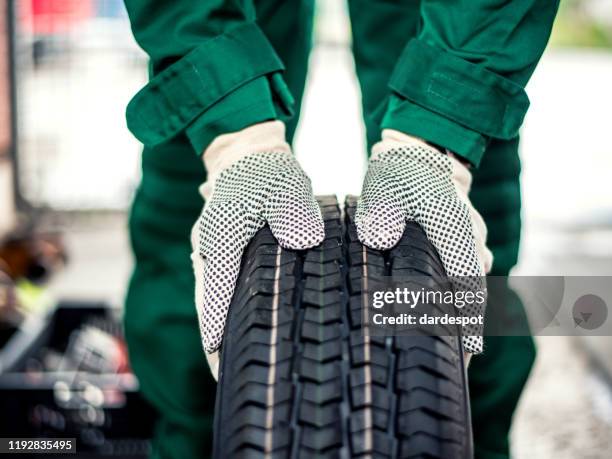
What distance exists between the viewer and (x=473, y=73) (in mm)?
836

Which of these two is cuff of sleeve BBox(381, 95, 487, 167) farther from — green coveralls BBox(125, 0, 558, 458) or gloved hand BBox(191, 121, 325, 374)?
gloved hand BBox(191, 121, 325, 374)

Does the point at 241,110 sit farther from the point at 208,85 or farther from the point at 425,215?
the point at 425,215

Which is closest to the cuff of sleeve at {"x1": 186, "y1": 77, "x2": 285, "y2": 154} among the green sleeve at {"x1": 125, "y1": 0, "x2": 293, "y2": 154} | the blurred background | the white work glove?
the green sleeve at {"x1": 125, "y1": 0, "x2": 293, "y2": 154}

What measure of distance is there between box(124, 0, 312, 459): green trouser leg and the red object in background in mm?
1167

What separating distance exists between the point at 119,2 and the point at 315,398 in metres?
1.73

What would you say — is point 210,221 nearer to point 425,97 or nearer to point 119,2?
point 425,97

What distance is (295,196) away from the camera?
2.48 ft

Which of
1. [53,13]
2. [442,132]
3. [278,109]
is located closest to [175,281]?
[278,109]

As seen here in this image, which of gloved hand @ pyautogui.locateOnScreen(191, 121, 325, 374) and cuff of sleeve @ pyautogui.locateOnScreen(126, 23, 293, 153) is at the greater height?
cuff of sleeve @ pyautogui.locateOnScreen(126, 23, 293, 153)

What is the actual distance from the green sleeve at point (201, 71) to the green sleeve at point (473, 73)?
155 millimetres

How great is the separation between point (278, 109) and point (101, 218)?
1.66 meters

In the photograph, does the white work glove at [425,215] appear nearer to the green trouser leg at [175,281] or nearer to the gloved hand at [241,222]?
the gloved hand at [241,222]

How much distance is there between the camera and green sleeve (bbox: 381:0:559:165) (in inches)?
33.0

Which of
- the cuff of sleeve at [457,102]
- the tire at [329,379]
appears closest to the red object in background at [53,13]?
the cuff of sleeve at [457,102]
